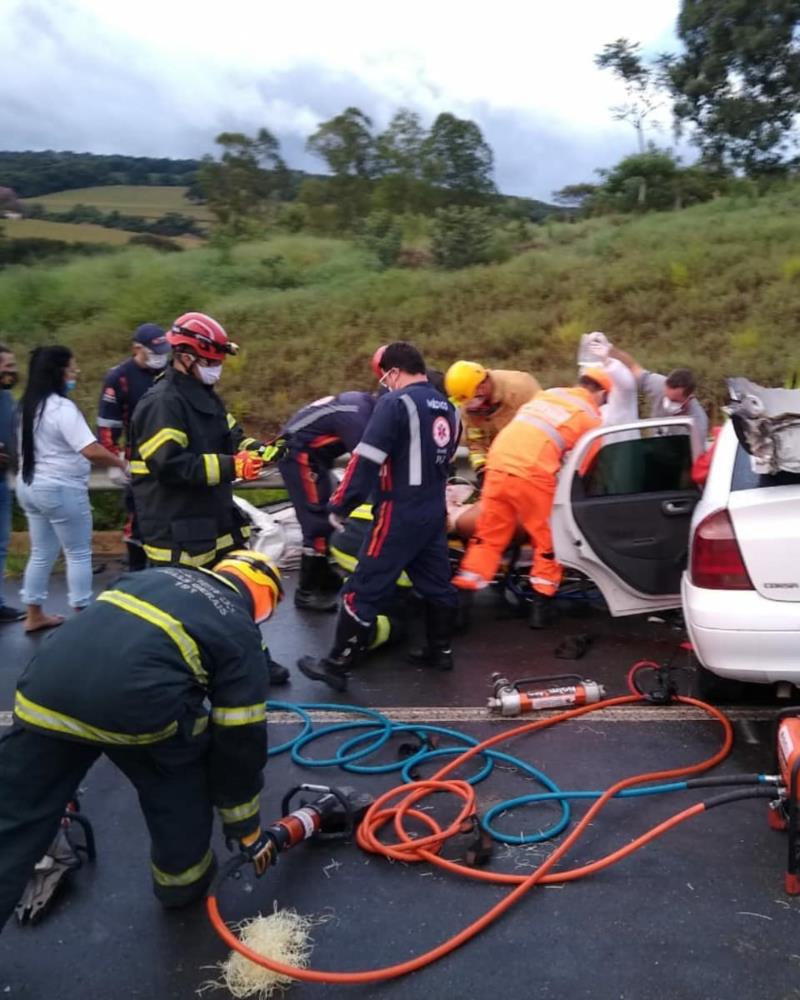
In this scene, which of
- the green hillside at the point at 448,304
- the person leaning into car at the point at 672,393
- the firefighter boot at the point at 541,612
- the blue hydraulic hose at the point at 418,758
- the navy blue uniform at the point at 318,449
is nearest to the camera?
the blue hydraulic hose at the point at 418,758

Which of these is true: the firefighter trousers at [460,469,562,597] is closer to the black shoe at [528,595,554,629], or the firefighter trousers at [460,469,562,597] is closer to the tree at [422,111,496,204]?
the black shoe at [528,595,554,629]

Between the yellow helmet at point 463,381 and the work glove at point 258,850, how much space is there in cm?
369

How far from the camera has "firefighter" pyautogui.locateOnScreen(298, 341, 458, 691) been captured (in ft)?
15.4

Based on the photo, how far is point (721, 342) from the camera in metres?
12.6

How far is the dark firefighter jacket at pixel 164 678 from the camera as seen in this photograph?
→ 257cm

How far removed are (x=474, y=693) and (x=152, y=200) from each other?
20.1 m

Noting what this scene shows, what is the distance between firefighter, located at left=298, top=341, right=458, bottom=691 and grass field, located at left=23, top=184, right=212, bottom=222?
55.3 ft

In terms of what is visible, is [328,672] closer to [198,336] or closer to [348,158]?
[198,336]

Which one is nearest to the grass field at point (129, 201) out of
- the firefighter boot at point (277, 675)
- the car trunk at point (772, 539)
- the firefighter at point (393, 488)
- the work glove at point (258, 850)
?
the firefighter at point (393, 488)

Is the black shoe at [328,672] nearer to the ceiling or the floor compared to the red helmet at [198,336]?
nearer to the floor

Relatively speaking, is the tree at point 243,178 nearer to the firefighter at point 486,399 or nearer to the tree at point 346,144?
the tree at point 346,144

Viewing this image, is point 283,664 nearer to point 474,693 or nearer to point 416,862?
point 474,693

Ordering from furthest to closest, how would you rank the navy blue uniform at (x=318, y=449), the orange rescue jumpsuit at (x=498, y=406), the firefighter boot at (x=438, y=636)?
the orange rescue jumpsuit at (x=498, y=406)
the navy blue uniform at (x=318, y=449)
the firefighter boot at (x=438, y=636)

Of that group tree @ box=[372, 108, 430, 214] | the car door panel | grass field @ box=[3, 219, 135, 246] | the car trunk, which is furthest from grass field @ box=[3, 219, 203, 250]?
the car trunk
